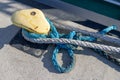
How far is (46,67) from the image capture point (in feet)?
5.73

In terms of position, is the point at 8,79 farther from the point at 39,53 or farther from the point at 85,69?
the point at 85,69

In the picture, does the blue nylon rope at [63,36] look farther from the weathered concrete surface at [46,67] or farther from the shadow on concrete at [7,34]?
the shadow on concrete at [7,34]

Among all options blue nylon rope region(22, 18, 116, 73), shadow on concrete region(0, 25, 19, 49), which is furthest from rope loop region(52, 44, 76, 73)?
shadow on concrete region(0, 25, 19, 49)

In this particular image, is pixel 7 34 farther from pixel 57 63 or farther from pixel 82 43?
pixel 82 43

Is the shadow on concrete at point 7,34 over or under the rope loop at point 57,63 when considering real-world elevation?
under

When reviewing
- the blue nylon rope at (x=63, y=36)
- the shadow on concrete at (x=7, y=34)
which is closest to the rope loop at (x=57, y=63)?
the blue nylon rope at (x=63, y=36)

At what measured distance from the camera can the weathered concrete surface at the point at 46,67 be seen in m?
1.70

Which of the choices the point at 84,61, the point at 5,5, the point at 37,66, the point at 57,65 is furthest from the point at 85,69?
the point at 5,5

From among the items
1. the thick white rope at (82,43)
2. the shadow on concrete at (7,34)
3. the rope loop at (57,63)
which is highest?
the thick white rope at (82,43)

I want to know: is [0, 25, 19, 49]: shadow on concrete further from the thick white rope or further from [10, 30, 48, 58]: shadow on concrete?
the thick white rope

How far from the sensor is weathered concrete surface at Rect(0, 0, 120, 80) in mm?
1695

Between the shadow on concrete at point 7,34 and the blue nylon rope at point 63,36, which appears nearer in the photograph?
the blue nylon rope at point 63,36

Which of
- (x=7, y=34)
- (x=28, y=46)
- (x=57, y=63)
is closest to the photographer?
(x=57, y=63)

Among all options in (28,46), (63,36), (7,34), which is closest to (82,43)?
(63,36)
